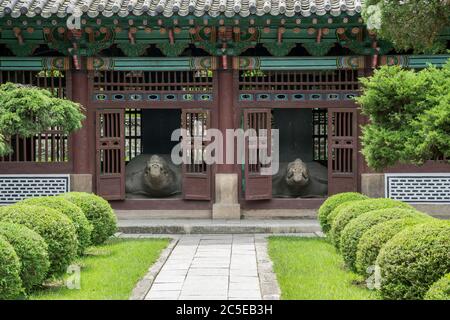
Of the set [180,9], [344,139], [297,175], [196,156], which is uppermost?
[180,9]

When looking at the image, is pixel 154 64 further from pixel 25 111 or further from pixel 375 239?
pixel 375 239

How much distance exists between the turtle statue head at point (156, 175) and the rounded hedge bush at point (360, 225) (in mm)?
7855

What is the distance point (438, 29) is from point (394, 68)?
0.68 metres

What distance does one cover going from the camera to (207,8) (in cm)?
1416

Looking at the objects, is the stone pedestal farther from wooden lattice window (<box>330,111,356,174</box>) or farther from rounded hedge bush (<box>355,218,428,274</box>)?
rounded hedge bush (<box>355,218,428,274</box>)

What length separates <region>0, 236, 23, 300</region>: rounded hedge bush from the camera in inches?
265

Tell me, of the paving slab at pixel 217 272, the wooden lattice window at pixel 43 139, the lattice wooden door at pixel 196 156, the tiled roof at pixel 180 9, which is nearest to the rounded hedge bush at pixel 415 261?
the paving slab at pixel 217 272

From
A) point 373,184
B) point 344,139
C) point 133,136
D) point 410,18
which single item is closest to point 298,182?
point 344,139

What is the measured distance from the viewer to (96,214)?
37.2 ft

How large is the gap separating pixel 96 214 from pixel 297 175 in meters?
6.39

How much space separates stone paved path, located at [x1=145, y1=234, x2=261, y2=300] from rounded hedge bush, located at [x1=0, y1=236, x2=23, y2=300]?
1.59 meters

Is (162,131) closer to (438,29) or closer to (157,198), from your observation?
(157,198)

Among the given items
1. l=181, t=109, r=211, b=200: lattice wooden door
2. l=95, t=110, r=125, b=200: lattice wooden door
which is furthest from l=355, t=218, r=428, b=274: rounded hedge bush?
l=95, t=110, r=125, b=200: lattice wooden door

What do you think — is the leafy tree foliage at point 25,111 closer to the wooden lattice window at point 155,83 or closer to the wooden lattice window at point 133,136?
the wooden lattice window at point 155,83
